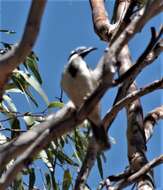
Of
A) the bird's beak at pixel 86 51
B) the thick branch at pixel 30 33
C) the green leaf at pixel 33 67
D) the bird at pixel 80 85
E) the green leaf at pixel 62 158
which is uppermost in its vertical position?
the green leaf at pixel 33 67

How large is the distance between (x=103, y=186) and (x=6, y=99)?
1.04 meters

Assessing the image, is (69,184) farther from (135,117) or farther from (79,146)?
(135,117)

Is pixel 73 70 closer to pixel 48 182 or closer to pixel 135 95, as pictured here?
pixel 135 95

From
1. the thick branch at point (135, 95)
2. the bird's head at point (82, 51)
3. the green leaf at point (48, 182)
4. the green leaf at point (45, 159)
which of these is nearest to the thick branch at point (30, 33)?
the thick branch at point (135, 95)

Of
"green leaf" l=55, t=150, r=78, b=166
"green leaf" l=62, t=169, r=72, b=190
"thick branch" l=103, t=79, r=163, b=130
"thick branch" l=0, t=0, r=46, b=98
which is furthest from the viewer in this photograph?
"green leaf" l=55, t=150, r=78, b=166

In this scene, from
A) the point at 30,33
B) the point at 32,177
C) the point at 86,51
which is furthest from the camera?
the point at 32,177

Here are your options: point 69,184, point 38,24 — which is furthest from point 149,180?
point 38,24

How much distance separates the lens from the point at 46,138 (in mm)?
1568

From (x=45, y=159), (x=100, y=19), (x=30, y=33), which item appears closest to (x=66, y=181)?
(x=45, y=159)

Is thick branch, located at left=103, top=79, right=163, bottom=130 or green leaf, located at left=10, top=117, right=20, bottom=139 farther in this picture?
green leaf, located at left=10, top=117, right=20, bottom=139

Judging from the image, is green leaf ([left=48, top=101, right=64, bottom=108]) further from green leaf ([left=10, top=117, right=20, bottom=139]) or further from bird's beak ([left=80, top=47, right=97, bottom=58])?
bird's beak ([left=80, top=47, right=97, bottom=58])

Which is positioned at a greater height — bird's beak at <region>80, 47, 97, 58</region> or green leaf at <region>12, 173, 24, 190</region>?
bird's beak at <region>80, 47, 97, 58</region>

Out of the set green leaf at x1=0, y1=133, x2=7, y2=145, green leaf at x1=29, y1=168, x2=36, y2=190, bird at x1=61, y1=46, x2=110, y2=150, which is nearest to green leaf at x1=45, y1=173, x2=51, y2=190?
green leaf at x1=29, y1=168, x2=36, y2=190

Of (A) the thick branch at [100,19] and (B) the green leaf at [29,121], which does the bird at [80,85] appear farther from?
(A) the thick branch at [100,19]
